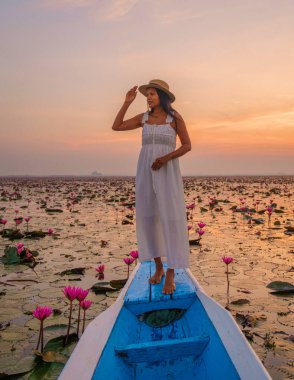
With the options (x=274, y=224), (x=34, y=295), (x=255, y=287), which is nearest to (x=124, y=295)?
(x=34, y=295)

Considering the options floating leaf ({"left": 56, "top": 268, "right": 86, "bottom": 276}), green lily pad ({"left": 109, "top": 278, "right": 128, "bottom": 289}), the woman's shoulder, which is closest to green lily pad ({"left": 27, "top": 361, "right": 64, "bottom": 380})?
green lily pad ({"left": 109, "top": 278, "right": 128, "bottom": 289})

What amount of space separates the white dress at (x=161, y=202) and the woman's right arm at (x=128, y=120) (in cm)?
10

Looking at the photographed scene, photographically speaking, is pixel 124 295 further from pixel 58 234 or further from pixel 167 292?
pixel 58 234

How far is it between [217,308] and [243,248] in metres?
4.67

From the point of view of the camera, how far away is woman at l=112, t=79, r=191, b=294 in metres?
3.23

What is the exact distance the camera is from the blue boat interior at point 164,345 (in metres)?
2.08

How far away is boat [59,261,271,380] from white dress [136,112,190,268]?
383mm

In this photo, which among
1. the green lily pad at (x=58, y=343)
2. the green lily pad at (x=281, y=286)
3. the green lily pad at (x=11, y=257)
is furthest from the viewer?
the green lily pad at (x=11, y=257)

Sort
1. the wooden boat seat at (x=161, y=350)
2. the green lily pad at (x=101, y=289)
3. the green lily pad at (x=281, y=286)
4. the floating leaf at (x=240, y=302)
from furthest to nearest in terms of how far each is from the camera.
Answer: the green lily pad at (x=101, y=289)
the green lily pad at (x=281, y=286)
the floating leaf at (x=240, y=302)
the wooden boat seat at (x=161, y=350)

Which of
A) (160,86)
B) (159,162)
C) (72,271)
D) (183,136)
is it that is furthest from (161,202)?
(72,271)

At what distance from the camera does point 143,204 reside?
11.0ft

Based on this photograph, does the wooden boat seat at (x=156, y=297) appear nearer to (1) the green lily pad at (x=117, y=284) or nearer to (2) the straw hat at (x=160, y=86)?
(1) the green lily pad at (x=117, y=284)

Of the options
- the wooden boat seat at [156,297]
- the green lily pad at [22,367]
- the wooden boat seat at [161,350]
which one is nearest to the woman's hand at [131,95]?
the wooden boat seat at [156,297]

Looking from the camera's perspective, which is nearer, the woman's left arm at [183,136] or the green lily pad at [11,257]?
the woman's left arm at [183,136]
